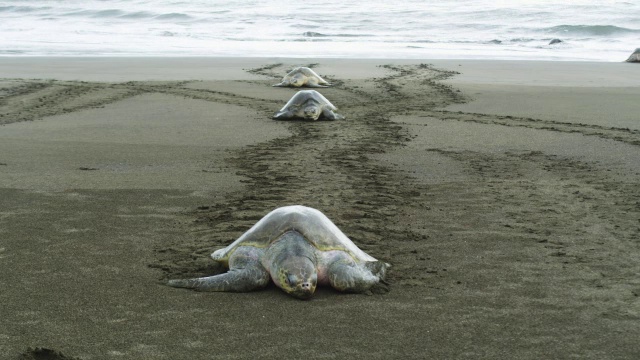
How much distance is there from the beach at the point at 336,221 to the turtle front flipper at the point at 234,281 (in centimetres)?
5

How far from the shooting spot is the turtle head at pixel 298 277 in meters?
3.21

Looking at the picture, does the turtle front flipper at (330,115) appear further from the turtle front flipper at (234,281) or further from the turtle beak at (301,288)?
the turtle beak at (301,288)

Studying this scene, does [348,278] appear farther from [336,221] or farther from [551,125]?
[551,125]

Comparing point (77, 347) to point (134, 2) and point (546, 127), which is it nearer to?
point (546, 127)

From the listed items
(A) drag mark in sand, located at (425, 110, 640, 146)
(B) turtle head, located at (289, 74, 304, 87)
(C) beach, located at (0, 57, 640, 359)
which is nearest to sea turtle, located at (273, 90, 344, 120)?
(C) beach, located at (0, 57, 640, 359)

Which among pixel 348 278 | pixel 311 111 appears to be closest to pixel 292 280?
pixel 348 278

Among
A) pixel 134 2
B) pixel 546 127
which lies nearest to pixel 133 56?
pixel 546 127

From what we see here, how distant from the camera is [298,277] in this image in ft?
10.5

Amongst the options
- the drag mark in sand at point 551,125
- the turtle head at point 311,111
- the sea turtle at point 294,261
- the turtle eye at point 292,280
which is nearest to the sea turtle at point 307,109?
the turtle head at point 311,111

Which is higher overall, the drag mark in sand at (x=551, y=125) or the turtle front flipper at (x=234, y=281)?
the drag mark in sand at (x=551, y=125)

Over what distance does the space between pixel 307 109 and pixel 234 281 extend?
18.5ft

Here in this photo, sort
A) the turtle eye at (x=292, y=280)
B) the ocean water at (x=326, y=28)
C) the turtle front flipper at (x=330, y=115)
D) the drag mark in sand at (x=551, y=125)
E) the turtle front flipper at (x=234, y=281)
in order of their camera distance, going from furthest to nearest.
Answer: the ocean water at (x=326, y=28), the turtle front flipper at (x=330, y=115), the drag mark in sand at (x=551, y=125), the turtle front flipper at (x=234, y=281), the turtle eye at (x=292, y=280)

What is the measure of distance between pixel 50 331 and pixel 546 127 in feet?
22.2

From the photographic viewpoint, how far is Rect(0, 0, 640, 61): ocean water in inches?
797
